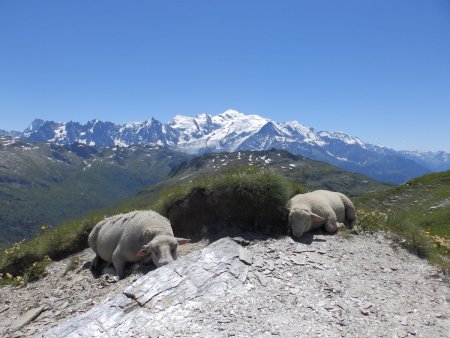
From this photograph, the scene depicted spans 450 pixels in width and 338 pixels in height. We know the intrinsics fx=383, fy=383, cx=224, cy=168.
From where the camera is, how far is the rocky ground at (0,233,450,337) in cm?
909

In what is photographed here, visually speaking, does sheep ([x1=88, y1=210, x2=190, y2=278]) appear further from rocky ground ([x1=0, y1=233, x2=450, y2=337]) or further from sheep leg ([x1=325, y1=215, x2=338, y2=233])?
sheep leg ([x1=325, y1=215, x2=338, y2=233])

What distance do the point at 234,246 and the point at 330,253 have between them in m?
3.56

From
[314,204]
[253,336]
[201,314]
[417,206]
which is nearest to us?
[253,336]

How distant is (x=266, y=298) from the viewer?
1003cm

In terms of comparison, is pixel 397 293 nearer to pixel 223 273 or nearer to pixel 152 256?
pixel 223 273

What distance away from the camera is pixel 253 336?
8484 millimetres

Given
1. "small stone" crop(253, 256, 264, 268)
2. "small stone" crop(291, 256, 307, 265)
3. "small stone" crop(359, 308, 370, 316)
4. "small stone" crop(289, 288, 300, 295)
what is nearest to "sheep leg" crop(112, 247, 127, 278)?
"small stone" crop(253, 256, 264, 268)

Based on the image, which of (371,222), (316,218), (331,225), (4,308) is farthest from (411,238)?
(4,308)

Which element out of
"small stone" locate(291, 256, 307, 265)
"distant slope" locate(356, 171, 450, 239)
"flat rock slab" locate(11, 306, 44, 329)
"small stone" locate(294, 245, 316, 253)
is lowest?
"distant slope" locate(356, 171, 450, 239)

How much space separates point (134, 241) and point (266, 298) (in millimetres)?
6583

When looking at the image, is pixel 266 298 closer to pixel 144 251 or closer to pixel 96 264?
pixel 144 251

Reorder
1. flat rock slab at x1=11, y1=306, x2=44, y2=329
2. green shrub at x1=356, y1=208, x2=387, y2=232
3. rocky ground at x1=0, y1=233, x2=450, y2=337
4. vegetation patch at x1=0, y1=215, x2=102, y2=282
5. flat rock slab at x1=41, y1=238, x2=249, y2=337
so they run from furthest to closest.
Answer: vegetation patch at x1=0, y1=215, x2=102, y2=282 < green shrub at x1=356, y1=208, x2=387, y2=232 < flat rock slab at x1=11, y1=306, x2=44, y2=329 < flat rock slab at x1=41, y1=238, x2=249, y2=337 < rocky ground at x1=0, y1=233, x2=450, y2=337

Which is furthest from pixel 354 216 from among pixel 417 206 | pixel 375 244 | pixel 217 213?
pixel 417 206

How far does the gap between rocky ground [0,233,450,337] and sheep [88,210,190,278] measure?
95cm
